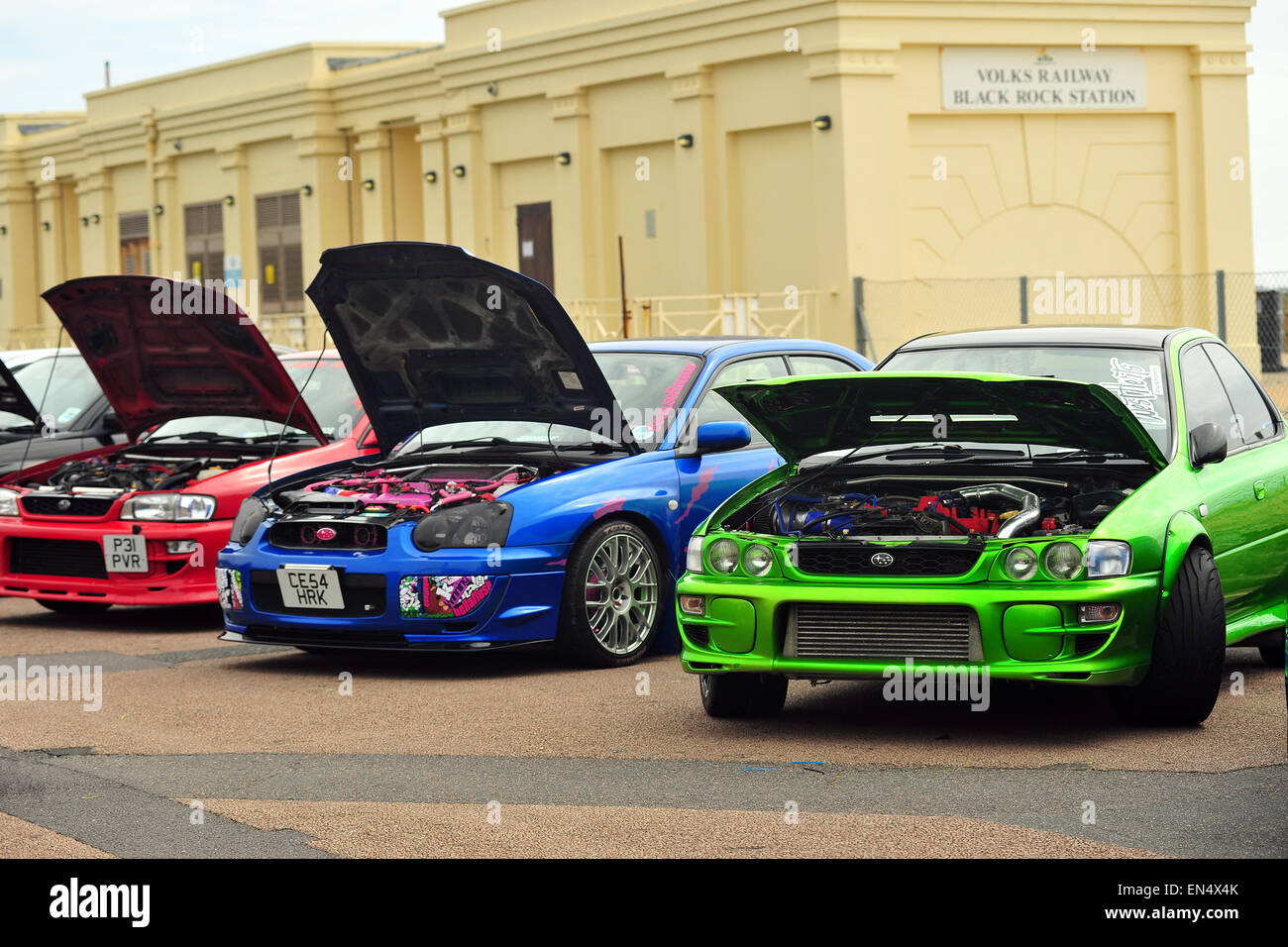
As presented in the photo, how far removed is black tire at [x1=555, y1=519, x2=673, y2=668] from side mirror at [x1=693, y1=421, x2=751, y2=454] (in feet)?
1.86

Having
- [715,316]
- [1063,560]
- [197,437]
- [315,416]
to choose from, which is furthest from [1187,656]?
[715,316]

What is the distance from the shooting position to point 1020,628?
6453mm

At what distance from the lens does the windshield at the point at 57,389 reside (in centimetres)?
1312

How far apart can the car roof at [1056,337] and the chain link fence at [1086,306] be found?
16.1 meters

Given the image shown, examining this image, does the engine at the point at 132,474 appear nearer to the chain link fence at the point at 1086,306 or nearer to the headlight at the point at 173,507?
the headlight at the point at 173,507

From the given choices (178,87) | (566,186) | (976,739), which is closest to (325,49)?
(178,87)

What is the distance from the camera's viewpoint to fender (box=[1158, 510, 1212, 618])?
21.6 feet

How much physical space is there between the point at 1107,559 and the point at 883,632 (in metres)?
0.85

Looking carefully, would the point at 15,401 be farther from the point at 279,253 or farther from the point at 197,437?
the point at 279,253

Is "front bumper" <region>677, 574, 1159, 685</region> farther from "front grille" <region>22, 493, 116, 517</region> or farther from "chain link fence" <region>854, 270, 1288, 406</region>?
"chain link fence" <region>854, 270, 1288, 406</region>

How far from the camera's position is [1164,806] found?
566cm

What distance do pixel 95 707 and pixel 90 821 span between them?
226 cm

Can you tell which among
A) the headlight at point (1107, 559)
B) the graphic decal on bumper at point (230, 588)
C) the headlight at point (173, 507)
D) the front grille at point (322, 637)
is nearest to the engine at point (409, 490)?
the graphic decal on bumper at point (230, 588)
